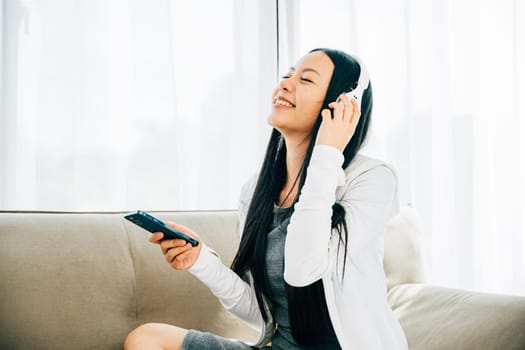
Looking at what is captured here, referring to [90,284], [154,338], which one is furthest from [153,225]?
[90,284]

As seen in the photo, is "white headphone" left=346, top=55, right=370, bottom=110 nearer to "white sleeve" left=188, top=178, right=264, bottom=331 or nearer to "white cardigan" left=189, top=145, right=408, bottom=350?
"white cardigan" left=189, top=145, right=408, bottom=350

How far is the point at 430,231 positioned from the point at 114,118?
1.29 m

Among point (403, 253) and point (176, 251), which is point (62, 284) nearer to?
point (176, 251)

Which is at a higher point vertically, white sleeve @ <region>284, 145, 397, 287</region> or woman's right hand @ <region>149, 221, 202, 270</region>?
white sleeve @ <region>284, 145, 397, 287</region>

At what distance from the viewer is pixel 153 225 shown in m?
1.09

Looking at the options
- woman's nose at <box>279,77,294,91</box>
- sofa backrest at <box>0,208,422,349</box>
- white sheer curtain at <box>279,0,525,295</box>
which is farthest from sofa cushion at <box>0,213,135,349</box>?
white sheer curtain at <box>279,0,525,295</box>

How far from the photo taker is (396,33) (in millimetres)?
2227

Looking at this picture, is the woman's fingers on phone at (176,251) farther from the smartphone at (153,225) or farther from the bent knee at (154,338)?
the bent knee at (154,338)

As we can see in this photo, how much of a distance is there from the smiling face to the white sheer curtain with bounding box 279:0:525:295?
0.67m

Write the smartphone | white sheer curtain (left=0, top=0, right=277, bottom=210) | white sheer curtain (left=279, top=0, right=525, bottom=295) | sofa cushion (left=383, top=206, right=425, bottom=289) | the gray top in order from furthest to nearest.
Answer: white sheer curtain (left=279, top=0, right=525, bottom=295), white sheer curtain (left=0, top=0, right=277, bottom=210), sofa cushion (left=383, top=206, right=425, bottom=289), the gray top, the smartphone

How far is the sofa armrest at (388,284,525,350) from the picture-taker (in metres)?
1.15

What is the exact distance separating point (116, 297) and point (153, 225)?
0.35 m

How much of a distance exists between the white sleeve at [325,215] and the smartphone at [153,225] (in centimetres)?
23

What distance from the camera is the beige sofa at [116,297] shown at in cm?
123
